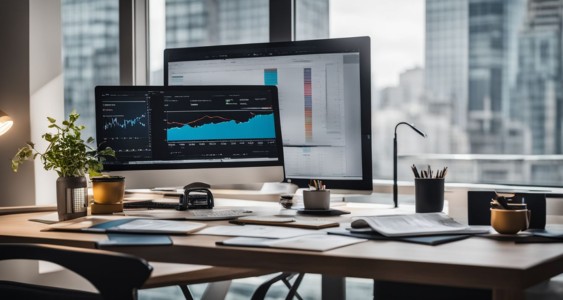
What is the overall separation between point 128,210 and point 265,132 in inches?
21.1

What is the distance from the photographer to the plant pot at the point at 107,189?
2.04m

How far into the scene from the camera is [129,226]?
1.66 m

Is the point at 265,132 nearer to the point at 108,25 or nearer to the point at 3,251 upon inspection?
the point at 3,251

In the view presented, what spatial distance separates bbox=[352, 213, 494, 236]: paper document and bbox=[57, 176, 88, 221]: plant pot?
86cm

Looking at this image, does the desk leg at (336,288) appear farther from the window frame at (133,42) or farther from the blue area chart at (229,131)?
the window frame at (133,42)

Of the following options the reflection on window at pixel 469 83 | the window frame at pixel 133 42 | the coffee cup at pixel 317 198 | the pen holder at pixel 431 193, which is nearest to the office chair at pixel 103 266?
the coffee cup at pixel 317 198

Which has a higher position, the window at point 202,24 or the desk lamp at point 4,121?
the window at point 202,24

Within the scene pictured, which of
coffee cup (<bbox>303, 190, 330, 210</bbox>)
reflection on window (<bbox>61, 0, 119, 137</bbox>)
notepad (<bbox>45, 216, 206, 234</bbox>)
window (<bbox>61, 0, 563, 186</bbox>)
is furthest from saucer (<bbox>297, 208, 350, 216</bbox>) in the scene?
reflection on window (<bbox>61, 0, 119, 137</bbox>)

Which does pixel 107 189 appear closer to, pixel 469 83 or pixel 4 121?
pixel 4 121

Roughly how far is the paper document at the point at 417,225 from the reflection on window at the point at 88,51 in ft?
7.41

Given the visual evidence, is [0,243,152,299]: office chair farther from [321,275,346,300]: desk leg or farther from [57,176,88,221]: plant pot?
[321,275,346,300]: desk leg

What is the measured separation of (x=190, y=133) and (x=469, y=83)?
117cm

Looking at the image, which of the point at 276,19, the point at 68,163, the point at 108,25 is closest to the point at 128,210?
the point at 68,163

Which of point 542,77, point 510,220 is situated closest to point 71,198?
point 510,220
